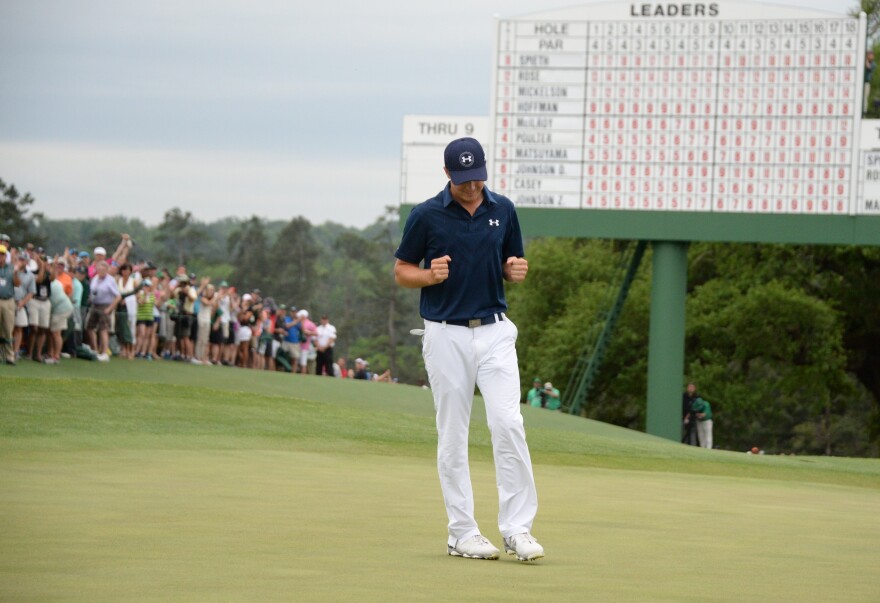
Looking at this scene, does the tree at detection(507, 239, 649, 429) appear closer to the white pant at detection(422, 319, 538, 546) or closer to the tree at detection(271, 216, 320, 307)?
the white pant at detection(422, 319, 538, 546)

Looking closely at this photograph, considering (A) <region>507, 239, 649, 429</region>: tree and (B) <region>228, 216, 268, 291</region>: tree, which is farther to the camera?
(B) <region>228, 216, 268, 291</region>: tree

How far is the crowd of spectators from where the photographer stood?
69.6 feet

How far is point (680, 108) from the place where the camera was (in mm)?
29953

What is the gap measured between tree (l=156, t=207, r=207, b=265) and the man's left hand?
128588 mm

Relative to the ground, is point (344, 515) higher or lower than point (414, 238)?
lower

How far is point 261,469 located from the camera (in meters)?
12.7

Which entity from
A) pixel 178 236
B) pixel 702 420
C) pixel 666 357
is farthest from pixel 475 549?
pixel 178 236

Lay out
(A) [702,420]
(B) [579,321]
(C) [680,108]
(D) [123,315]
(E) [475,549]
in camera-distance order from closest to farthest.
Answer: (E) [475,549] → (D) [123,315] → (C) [680,108] → (A) [702,420] → (B) [579,321]

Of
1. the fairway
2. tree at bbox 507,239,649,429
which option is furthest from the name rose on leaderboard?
tree at bbox 507,239,649,429

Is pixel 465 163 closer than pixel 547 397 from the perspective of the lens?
Yes

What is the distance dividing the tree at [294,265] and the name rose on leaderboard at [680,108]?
99.1 m

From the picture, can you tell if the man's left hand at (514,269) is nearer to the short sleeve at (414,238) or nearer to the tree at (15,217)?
the short sleeve at (414,238)

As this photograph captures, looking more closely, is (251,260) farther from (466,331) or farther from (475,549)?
(475,549)

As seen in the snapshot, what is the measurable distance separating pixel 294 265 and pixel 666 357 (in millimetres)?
102111
